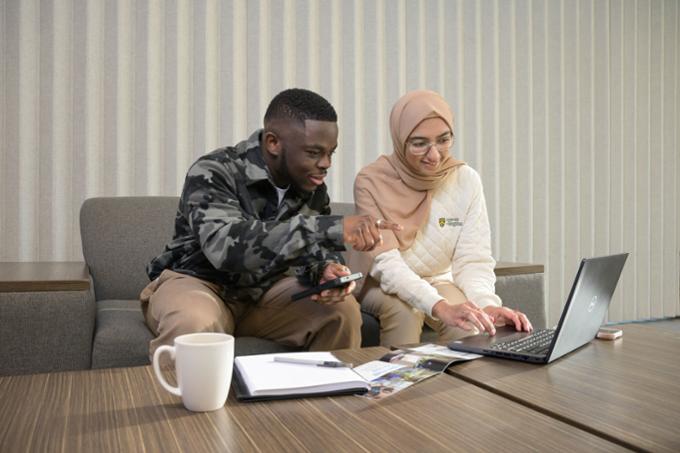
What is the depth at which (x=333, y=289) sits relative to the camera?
60.4 inches

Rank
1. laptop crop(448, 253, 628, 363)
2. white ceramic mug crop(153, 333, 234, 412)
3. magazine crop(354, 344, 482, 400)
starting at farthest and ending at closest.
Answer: laptop crop(448, 253, 628, 363), magazine crop(354, 344, 482, 400), white ceramic mug crop(153, 333, 234, 412)

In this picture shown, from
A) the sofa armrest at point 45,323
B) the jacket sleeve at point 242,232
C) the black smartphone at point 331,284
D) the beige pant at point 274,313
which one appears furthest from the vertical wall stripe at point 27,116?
the black smartphone at point 331,284

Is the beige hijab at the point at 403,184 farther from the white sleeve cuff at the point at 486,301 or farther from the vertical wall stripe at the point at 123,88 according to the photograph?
the vertical wall stripe at the point at 123,88

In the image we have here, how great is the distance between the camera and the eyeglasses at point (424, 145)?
1975mm

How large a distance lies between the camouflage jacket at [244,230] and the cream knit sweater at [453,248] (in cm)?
20

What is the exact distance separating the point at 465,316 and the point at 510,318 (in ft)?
0.34

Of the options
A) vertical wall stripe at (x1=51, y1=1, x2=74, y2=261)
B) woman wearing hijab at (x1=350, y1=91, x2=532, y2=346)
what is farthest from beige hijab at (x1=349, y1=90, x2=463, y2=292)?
vertical wall stripe at (x1=51, y1=1, x2=74, y2=261)

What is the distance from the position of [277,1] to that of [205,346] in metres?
2.35

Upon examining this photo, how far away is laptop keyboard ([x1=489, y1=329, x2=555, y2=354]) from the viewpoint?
1.06 m

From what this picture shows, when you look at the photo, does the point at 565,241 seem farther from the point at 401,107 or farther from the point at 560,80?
the point at 401,107

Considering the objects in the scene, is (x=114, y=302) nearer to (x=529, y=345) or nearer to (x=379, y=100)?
(x=529, y=345)

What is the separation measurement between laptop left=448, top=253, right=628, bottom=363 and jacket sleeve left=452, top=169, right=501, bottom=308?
1.95ft

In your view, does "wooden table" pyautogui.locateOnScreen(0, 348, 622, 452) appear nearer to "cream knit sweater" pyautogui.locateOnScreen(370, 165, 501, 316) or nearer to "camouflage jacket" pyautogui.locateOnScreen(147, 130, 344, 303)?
"camouflage jacket" pyautogui.locateOnScreen(147, 130, 344, 303)

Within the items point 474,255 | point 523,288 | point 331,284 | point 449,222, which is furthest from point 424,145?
point 331,284
